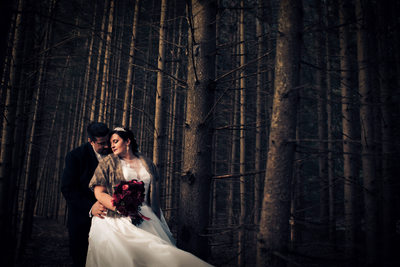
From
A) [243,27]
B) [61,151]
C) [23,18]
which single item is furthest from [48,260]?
[61,151]

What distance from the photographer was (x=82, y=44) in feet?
48.8

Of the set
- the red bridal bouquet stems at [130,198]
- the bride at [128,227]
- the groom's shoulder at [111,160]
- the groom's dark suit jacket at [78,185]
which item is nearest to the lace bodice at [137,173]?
the bride at [128,227]

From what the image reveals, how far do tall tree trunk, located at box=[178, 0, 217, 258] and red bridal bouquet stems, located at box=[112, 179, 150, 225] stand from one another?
636 millimetres

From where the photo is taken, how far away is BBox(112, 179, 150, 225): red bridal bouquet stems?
10.5 feet

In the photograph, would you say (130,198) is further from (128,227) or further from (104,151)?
(104,151)

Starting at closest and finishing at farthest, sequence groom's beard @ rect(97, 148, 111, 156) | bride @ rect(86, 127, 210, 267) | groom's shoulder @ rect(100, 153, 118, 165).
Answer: bride @ rect(86, 127, 210, 267) < groom's shoulder @ rect(100, 153, 118, 165) < groom's beard @ rect(97, 148, 111, 156)

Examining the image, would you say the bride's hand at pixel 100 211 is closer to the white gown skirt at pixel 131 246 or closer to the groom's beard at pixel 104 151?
the white gown skirt at pixel 131 246

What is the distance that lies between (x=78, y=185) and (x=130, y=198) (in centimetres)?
140

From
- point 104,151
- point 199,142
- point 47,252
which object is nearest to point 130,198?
point 199,142

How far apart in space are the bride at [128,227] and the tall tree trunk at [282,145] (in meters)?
0.67

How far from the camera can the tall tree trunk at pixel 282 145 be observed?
2680mm

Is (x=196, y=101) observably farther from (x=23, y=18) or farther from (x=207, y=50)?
(x=23, y=18)

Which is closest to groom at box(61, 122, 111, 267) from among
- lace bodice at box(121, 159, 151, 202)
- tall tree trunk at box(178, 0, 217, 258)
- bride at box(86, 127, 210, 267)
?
bride at box(86, 127, 210, 267)

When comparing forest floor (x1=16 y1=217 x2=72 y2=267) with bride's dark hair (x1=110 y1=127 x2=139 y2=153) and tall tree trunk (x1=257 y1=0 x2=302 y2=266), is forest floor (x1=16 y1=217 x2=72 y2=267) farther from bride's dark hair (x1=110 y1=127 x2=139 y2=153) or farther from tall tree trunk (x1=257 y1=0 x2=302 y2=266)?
tall tree trunk (x1=257 y1=0 x2=302 y2=266)
